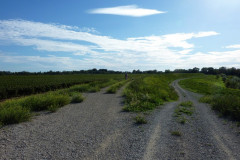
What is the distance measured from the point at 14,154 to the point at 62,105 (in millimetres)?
6090

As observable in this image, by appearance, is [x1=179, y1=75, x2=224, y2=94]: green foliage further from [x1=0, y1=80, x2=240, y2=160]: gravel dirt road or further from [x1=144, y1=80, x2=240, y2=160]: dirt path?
[x1=0, y1=80, x2=240, y2=160]: gravel dirt road

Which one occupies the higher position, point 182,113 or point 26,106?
point 26,106

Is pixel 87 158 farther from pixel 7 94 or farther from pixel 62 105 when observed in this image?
pixel 7 94

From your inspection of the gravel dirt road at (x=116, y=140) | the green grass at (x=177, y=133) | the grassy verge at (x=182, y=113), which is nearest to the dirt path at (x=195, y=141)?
the gravel dirt road at (x=116, y=140)

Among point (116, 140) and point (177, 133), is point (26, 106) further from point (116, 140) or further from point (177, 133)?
point (177, 133)

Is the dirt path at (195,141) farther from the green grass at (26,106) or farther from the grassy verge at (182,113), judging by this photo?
the green grass at (26,106)

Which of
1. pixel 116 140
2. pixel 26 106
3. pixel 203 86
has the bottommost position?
pixel 203 86

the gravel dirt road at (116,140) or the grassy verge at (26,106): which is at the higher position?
the grassy verge at (26,106)

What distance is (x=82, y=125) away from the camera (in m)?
6.32

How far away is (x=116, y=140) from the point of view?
194 inches

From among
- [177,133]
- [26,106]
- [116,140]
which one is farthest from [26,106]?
[177,133]

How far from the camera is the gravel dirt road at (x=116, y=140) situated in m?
4.05

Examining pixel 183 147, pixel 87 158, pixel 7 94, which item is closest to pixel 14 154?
pixel 87 158

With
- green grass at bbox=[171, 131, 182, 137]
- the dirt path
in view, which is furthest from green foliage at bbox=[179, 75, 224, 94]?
green grass at bbox=[171, 131, 182, 137]
